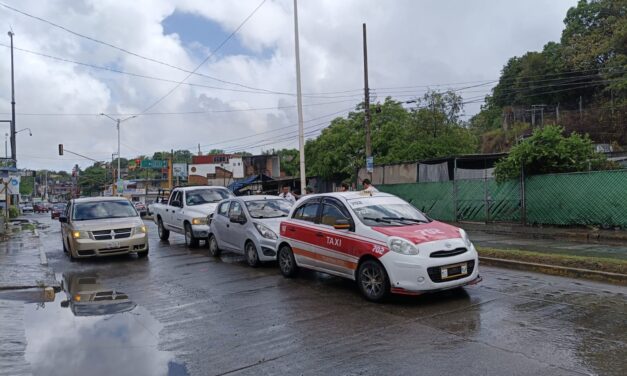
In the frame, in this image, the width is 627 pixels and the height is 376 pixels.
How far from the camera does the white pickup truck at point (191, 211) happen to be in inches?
597

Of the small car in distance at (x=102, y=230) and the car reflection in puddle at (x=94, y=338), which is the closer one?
the car reflection in puddle at (x=94, y=338)

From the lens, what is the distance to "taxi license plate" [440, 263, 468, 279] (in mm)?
7098

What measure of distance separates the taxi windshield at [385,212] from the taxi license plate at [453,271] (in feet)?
3.63

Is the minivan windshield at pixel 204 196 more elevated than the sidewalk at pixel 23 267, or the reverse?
the minivan windshield at pixel 204 196

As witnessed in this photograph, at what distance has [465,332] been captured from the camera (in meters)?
5.87

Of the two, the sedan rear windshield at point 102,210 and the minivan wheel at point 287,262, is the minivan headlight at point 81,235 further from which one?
the minivan wheel at point 287,262

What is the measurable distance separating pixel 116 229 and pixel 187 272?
3.08m

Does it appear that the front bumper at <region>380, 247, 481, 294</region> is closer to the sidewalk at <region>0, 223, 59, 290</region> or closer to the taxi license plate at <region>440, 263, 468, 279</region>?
the taxi license plate at <region>440, 263, 468, 279</region>

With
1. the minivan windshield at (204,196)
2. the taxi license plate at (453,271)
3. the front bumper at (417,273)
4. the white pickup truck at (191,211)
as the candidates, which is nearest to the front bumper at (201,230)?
the white pickup truck at (191,211)

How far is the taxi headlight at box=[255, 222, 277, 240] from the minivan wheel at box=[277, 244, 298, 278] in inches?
37.4

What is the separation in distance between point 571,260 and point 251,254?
20.9 feet

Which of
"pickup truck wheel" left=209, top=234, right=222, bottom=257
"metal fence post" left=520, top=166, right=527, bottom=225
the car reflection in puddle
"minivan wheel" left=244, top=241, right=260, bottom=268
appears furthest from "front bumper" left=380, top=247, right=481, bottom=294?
"metal fence post" left=520, top=166, right=527, bottom=225

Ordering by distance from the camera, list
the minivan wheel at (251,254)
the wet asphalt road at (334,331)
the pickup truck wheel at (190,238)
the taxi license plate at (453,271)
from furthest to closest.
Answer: the pickup truck wheel at (190,238) → the minivan wheel at (251,254) → the taxi license plate at (453,271) → the wet asphalt road at (334,331)

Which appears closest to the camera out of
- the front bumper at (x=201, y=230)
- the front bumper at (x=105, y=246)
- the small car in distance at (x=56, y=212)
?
the front bumper at (x=105, y=246)
